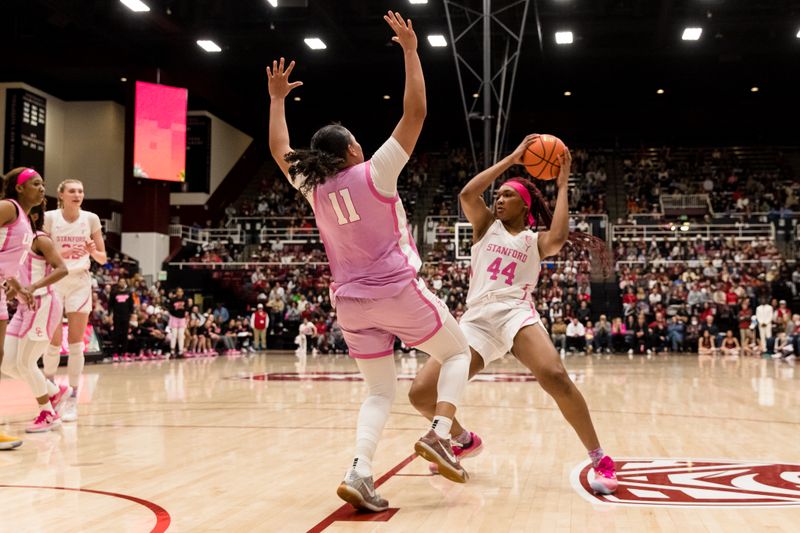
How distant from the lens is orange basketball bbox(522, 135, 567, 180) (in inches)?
196

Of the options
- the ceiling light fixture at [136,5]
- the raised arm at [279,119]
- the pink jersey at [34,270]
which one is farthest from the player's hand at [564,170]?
the ceiling light fixture at [136,5]

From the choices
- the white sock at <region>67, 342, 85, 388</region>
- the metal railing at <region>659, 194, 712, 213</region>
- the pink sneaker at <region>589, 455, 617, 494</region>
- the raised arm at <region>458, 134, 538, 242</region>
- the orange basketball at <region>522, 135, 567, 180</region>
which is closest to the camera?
the pink sneaker at <region>589, 455, 617, 494</region>

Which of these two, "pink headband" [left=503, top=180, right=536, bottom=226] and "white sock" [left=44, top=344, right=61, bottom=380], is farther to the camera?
"white sock" [left=44, top=344, right=61, bottom=380]

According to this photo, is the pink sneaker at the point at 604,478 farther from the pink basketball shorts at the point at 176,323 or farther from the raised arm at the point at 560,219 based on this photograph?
the pink basketball shorts at the point at 176,323

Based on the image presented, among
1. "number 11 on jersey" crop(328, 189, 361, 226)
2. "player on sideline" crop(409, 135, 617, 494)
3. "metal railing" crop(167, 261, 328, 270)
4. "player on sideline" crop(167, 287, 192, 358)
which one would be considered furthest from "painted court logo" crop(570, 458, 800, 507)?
"metal railing" crop(167, 261, 328, 270)

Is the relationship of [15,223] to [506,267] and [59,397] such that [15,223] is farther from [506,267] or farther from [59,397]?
[506,267]

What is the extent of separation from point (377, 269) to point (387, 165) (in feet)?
1.54

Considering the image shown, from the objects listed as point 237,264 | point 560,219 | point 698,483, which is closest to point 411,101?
point 560,219

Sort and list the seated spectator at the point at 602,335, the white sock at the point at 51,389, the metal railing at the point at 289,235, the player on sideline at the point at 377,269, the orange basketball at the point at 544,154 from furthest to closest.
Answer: the metal railing at the point at 289,235 < the seated spectator at the point at 602,335 < the white sock at the point at 51,389 < the orange basketball at the point at 544,154 < the player on sideline at the point at 377,269

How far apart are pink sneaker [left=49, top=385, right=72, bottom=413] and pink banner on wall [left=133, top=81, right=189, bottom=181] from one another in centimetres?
1922

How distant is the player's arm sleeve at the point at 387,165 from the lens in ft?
12.0

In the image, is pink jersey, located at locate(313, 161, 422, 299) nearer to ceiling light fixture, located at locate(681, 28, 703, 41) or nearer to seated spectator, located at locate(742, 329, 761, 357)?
seated spectator, located at locate(742, 329, 761, 357)

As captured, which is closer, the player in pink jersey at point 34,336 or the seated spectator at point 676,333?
the player in pink jersey at point 34,336

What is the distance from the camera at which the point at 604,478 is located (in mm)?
4086
